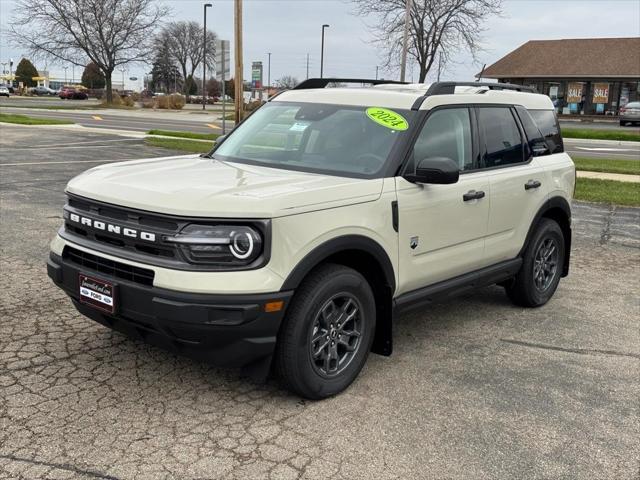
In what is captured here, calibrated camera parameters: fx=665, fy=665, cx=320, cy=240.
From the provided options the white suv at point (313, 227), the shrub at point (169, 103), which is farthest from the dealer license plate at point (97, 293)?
the shrub at point (169, 103)

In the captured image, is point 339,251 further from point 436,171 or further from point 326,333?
point 436,171

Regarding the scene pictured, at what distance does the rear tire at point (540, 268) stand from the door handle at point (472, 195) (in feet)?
3.39

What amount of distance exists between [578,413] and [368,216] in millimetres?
1665

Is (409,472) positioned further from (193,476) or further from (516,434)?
(193,476)

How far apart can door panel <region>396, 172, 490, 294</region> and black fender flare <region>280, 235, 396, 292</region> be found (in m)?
0.15

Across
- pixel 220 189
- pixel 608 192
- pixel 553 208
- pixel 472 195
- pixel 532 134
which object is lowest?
pixel 608 192

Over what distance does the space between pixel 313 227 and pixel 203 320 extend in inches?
30.0

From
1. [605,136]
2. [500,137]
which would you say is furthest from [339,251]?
[605,136]

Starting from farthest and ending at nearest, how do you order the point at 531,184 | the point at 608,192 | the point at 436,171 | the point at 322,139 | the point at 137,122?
the point at 137,122 < the point at 608,192 < the point at 531,184 < the point at 322,139 < the point at 436,171

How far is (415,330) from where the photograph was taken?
5.13 m

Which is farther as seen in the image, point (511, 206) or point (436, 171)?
point (511, 206)

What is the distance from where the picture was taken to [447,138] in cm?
467

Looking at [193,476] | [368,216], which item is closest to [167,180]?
[368,216]

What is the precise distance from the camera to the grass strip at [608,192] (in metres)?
12.1
